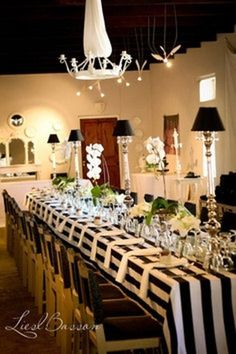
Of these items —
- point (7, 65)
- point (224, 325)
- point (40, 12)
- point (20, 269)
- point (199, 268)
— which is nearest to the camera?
point (224, 325)

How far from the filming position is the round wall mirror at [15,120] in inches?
604

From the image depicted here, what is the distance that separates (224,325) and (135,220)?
7.13ft

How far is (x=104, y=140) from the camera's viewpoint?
16.1 meters

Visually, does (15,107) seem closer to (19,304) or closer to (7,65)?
(7,65)

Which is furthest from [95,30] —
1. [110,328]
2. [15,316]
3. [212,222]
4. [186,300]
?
[186,300]

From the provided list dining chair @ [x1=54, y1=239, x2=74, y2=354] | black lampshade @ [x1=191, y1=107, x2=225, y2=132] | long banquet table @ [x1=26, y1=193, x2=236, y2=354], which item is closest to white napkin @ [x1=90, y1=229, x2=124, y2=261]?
dining chair @ [x1=54, y1=239, x2=74, y2=354]

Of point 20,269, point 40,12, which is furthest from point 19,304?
point 40,12

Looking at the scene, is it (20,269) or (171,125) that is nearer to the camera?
(20,269)

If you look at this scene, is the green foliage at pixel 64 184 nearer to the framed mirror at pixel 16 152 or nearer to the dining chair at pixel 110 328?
the dining chair at pixel 110 328

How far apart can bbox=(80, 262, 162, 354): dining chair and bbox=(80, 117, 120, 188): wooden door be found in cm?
1220

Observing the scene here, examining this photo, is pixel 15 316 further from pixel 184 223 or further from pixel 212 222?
pixel 212 222

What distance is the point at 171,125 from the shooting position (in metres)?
14.8

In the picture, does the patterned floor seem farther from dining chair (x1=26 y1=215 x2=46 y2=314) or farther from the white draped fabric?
the white draped fabric

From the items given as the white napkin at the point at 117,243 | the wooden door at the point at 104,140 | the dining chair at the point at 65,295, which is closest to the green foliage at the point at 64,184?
the white napkin at the point at 117,243
